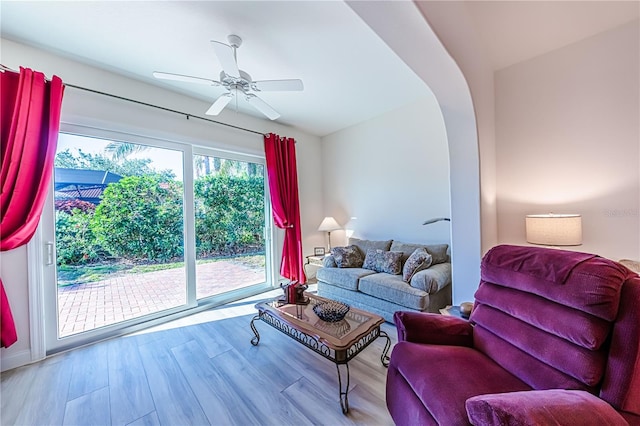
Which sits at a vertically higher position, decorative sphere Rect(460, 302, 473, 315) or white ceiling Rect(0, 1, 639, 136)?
white ceiling Rect(0, 1, 639, 136)

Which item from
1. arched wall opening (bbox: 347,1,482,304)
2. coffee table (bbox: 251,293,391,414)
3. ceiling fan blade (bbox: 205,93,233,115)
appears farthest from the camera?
ceiling fan blade (bbox: 205,93,233,115)

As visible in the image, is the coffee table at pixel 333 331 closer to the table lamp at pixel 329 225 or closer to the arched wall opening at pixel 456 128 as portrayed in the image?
the arched wall opening at pixel 456 128

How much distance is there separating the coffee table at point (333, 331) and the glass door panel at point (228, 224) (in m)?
1.45

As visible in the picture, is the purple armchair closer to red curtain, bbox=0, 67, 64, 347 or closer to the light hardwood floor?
the light hardwood floor

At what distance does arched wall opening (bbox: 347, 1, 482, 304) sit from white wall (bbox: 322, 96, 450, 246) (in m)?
0.96

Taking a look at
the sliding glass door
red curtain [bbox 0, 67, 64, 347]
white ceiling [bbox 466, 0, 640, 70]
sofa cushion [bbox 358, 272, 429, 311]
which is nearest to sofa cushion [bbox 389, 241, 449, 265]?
sofa cushion [bbox 358, 272, 429, 311]

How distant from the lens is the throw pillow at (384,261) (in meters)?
2.97

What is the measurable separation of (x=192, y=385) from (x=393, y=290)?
6.44ft

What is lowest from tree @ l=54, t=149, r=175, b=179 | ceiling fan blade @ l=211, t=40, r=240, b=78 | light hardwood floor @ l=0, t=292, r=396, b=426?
light hardwood floor @ l=0, t=292, r=396, b=426

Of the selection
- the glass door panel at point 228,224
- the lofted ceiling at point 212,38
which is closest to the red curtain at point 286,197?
A: the glass door panel at point 228,224

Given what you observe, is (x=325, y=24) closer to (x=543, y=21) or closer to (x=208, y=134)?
(x=543, y=21)

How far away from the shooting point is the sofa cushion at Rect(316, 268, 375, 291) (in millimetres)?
2951

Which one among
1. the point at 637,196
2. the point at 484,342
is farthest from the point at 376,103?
the point at 484,342

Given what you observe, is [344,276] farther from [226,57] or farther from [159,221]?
[226,57]
